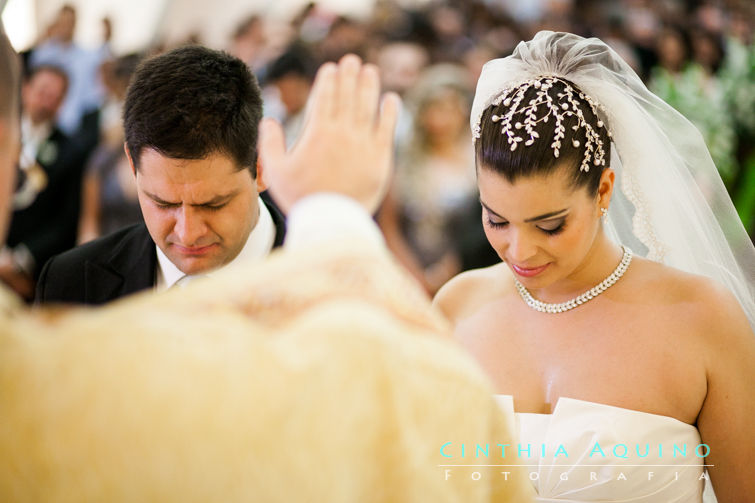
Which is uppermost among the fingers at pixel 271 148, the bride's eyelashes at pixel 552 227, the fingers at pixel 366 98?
the fingers at pixel 366 98

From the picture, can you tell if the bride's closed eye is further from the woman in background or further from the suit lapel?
the woman in background

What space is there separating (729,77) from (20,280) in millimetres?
4734

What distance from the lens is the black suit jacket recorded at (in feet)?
6.67

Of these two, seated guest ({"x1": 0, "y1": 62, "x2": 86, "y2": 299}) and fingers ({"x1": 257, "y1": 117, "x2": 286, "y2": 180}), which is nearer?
fingers ({"x1": 257, "y1": 117, "x2": 286, "y2": 180})

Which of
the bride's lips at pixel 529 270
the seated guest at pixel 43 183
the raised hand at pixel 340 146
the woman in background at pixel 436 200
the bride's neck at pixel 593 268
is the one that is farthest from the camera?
the woman in background at pixel 436 200

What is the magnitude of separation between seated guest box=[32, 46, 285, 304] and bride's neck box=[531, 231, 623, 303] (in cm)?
87

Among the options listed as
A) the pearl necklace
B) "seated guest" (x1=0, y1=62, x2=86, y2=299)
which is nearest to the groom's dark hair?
the pearl necklace

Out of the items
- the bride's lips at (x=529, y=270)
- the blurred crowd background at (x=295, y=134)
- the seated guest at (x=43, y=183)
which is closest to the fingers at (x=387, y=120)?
the bride's lips at (x=529, y=270)

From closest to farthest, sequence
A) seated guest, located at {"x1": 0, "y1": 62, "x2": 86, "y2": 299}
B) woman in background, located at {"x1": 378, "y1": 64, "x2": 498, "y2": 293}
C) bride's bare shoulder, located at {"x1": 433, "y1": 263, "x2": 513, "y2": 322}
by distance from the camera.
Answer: bride's bare shoulder, located at {"x1": 433, "y1": 263, "x2": 513, "y2": 322} < seated guest, located at {"x1": 0, "y1": 62, "x2": 86, "y2": 299} < woman in background, located at {"x1": 378, "y1": 64, "x2": 498, "y2": 293}

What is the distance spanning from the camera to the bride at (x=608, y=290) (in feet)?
6.22

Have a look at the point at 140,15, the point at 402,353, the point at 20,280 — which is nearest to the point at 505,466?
the point at 402,353

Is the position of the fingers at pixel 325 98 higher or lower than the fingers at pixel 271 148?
higher

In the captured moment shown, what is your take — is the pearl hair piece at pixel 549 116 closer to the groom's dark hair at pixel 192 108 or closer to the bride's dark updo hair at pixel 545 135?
the bride's dark updo hair at pixel 545 135

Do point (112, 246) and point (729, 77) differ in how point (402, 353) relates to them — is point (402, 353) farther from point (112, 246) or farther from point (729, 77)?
point (729, 77)
